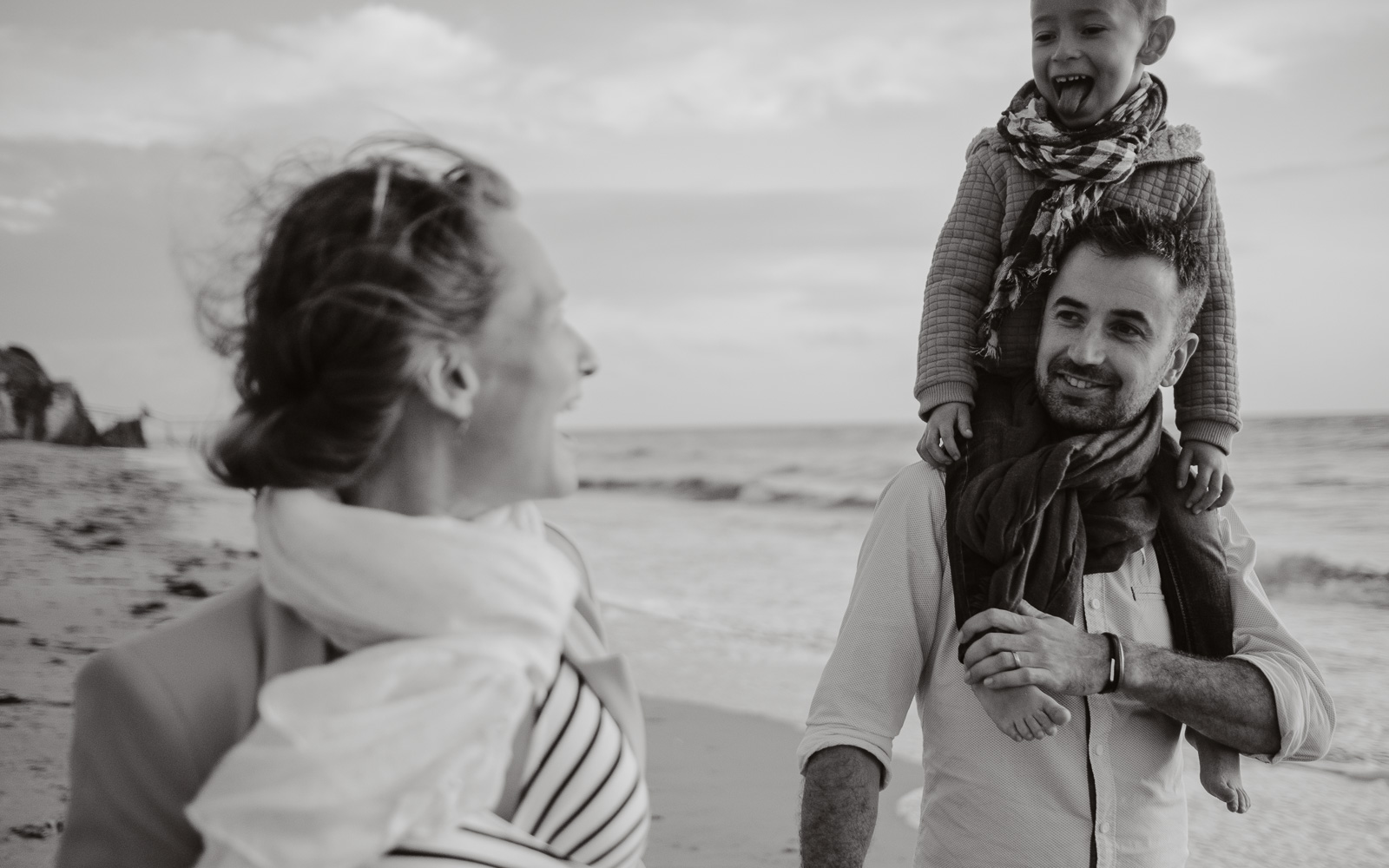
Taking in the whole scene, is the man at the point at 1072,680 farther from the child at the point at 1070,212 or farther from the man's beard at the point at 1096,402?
the child at the point at 1070,212

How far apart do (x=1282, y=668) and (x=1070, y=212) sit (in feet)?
3.57

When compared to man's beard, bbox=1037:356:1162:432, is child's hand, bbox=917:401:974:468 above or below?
below

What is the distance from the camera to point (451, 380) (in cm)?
133

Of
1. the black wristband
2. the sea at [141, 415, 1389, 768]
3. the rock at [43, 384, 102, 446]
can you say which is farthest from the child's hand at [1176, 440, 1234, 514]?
the rock at [43, 384, 102, 446]

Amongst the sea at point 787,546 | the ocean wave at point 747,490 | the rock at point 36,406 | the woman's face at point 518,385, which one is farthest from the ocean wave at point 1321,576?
the rock at point 36,406

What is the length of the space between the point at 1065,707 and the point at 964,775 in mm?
268

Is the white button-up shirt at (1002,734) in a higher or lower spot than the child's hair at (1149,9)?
lower

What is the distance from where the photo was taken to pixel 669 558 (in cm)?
1119

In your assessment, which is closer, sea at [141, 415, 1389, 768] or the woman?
the woman

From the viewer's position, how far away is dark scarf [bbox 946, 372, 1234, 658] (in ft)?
7.25

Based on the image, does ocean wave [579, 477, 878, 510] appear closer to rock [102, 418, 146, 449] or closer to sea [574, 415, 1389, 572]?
sea [574, 415, 1389, 572]

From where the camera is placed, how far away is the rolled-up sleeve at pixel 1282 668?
89.4 inches

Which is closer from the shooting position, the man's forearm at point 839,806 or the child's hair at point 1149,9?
the man's forearm at point 839,806

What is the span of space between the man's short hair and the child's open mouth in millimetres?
332
